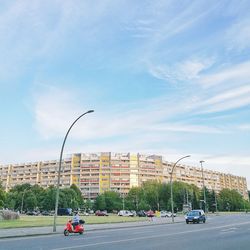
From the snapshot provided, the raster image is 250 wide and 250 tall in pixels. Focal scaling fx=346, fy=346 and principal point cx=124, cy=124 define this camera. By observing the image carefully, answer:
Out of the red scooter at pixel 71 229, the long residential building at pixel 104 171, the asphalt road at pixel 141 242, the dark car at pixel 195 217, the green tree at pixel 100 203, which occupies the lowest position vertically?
the asphalt road at pixel 141 242

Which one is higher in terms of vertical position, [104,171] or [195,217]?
[104,171]

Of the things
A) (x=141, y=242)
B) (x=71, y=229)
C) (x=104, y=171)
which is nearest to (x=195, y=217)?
(x=71, y=229)

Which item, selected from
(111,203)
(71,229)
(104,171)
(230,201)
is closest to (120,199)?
(111,203)

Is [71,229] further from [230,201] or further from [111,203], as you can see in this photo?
[230,201]

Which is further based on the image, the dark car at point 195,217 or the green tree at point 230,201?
the green tree at point 230,201

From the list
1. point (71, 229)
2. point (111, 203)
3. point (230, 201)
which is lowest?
point (71, 229)

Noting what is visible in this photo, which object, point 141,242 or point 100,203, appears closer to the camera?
point 141,242

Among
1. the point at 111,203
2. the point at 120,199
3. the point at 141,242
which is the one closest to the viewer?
the point at 141,242

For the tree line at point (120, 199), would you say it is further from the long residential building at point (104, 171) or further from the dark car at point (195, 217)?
the dark car at point (195, 217)

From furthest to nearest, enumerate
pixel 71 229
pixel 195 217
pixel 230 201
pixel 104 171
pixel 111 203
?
pixel 104 171, pixel 230 201, pixel 111 203, pixel 195 217, pixel 71 229

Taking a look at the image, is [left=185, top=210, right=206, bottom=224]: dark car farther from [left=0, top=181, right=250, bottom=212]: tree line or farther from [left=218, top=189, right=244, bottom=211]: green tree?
[left=218, top=189, right=244, bottom=211]: green tree

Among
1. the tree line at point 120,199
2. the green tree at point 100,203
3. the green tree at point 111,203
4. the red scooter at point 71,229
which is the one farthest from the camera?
the green tree at point 111,203

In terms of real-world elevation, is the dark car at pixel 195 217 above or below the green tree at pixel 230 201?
below

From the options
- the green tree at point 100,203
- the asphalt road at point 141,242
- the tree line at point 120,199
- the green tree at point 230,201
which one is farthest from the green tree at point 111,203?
the asphalt road at point 141,242
